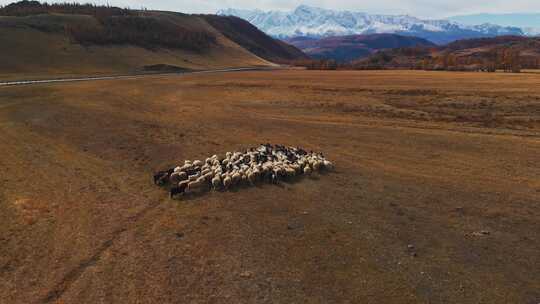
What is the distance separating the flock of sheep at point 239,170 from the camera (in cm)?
1978

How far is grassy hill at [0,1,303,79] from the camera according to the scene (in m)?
91.4

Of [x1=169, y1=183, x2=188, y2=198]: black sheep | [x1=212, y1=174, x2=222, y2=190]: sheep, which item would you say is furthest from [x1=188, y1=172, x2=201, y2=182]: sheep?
[x1=212, y1=174, x2=222, y2=190]: sheep

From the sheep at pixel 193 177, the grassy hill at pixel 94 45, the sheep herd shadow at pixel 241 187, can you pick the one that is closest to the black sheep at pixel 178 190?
the sheep herd shadow at pixel 241 187

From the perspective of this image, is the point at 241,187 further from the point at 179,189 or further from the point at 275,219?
the point at 275,219

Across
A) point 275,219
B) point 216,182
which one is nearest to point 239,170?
point 216,182

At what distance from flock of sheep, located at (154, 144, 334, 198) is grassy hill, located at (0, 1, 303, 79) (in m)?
65.2

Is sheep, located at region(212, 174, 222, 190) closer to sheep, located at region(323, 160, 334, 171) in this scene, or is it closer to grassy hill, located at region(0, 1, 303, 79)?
sheep, located at region(323, 160, 334, 171)

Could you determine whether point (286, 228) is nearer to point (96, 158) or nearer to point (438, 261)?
point (438, 261)

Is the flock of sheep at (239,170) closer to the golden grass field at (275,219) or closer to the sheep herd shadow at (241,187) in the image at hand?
the sheep herd shadow at (241,187)

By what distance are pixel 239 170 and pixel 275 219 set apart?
4.86 meters

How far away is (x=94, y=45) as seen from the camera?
118 m

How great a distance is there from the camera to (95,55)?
110 meters

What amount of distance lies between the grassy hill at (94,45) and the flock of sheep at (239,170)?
65198 mm

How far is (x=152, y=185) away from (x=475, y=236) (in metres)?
14.8
